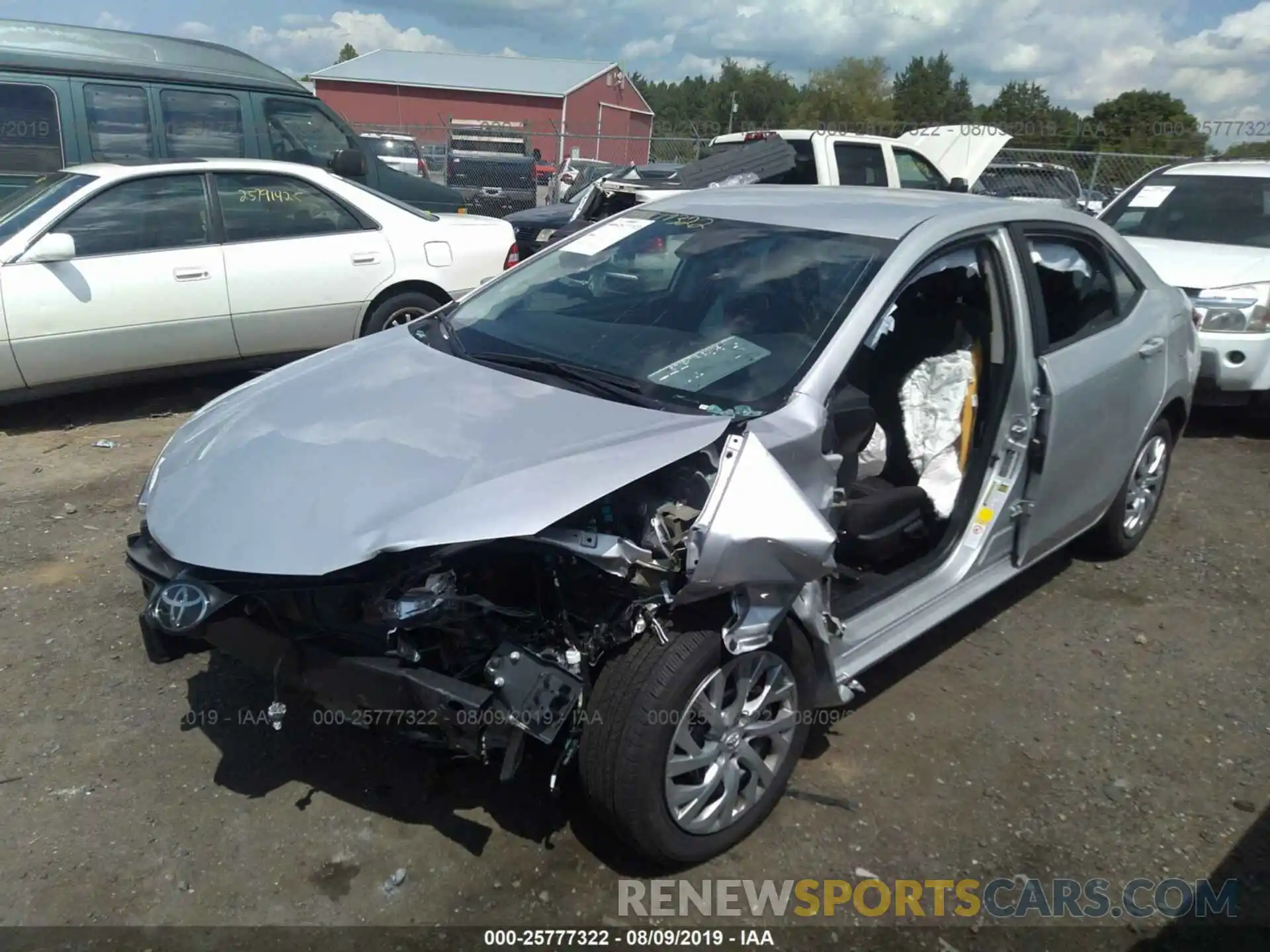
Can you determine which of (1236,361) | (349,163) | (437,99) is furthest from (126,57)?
(437,99)

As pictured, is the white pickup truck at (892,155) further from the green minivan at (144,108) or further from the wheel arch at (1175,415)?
the wheel arch at (1175,415)

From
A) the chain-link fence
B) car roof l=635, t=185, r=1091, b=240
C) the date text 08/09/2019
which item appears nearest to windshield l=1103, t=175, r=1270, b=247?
car roof l=635, t=185, r=1091, b=240

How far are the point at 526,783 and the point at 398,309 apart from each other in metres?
4.56

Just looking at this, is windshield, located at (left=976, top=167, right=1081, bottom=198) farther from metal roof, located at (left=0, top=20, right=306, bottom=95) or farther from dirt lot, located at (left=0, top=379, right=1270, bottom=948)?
dirt lot, located at (left=0, top=379, right=1270, bottom=948)

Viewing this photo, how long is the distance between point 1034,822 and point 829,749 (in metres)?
0.65

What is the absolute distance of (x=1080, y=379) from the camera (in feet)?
11.9

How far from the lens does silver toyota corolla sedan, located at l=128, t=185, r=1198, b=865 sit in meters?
2.35

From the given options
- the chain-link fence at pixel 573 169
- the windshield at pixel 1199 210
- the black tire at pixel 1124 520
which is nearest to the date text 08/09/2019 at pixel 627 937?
the black tire at pixel 1124 520

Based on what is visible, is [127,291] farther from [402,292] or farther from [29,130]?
[29,130]

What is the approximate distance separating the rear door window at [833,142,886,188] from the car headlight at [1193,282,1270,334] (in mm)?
3845

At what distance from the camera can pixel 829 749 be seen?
323 centimetres

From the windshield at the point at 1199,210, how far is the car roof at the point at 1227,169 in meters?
0.05

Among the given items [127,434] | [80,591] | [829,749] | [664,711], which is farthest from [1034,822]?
[127,434]

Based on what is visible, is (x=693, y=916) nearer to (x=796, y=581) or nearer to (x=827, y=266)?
(x=796, y=581)
